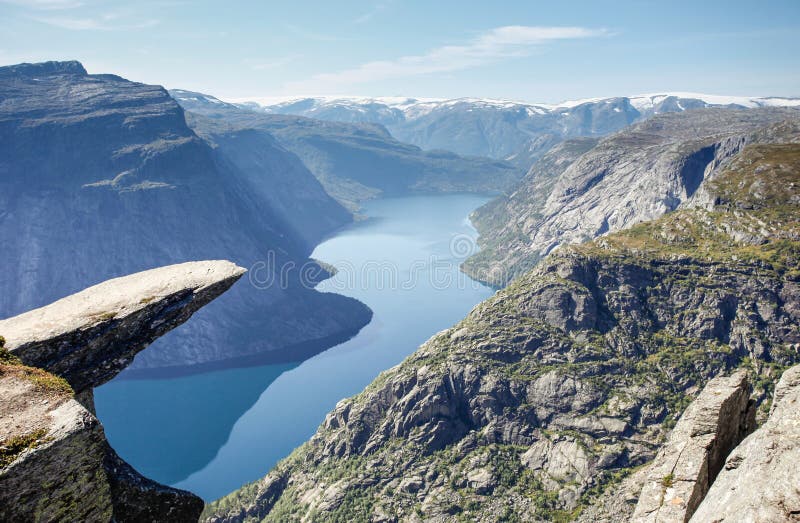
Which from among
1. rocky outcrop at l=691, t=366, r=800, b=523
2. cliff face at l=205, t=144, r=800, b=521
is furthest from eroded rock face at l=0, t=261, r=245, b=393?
cliff face at l=205, t=144, r=800, b=521

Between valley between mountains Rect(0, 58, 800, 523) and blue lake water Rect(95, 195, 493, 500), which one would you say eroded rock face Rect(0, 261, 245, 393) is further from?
blue lake water Rect(95, 195, 493, 500)

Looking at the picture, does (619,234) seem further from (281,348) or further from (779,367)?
(281,348)

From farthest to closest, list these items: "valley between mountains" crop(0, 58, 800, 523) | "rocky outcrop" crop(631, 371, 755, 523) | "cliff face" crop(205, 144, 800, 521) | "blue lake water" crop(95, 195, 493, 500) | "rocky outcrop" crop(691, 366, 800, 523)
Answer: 1. "blue lake water" crop(95, 195, 493, 500)
2. "cliff face" crop(205, 144, 800, 521)
3. "rocky outcrop" crop(631, 371, 755, 523)
4. "valley between mountains" crop(0, 58, 800, 523)
5. "rocky outcrop" crop(691, 366, 800, 523)

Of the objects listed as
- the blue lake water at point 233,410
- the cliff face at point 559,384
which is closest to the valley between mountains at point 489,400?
the cliff face at point 559,384

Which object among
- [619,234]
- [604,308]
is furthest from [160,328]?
[619,234]

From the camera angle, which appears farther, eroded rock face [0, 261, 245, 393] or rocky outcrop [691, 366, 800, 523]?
eroded rock face [0, 261, 245, 393]

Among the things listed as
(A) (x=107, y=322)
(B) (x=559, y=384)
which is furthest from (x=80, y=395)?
(B) (x=559, y=384)
